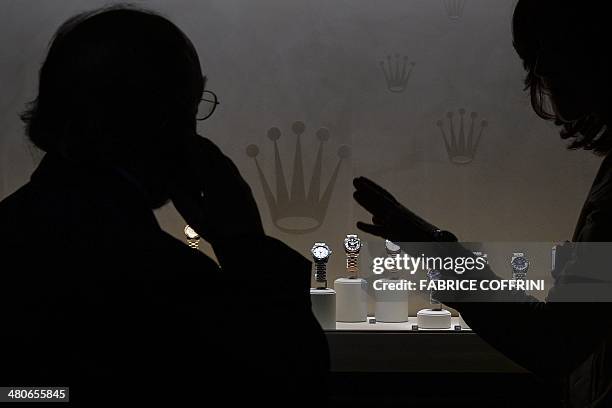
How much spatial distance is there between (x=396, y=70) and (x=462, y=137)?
0.69 feet

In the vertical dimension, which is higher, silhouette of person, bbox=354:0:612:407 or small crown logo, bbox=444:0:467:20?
small crown logo, bbox=444:0:467:20

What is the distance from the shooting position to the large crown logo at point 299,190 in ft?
5.64

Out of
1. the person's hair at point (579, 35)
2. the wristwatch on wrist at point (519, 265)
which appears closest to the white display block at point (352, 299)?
the wristwatch on wrist at point (519, 265)

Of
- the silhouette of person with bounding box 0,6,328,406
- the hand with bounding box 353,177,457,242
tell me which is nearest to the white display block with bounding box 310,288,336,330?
the silhouette of person with bounding box 0,6,328,406

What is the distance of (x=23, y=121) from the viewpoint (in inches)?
61.1

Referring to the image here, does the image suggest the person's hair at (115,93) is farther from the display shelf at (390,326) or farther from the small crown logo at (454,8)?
the small crown logo at (454,8)

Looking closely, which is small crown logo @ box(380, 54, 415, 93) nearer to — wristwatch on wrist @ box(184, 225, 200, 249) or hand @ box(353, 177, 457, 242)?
hand @ box(353, 177, 457, 242)

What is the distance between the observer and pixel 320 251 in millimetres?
1708

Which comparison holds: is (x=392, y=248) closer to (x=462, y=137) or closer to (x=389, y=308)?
(x=389, y=308)

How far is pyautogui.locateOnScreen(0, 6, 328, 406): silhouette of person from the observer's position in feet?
4.02

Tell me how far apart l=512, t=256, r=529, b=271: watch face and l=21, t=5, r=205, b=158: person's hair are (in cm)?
70

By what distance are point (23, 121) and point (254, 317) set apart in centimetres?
65

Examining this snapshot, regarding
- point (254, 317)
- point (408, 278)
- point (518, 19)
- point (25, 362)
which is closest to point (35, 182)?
point (25, 362)

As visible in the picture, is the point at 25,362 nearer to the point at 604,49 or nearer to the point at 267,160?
the point at 267,160
